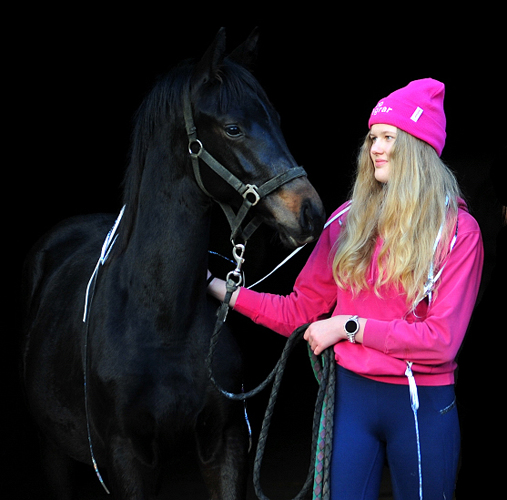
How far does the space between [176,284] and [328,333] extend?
1.62ft

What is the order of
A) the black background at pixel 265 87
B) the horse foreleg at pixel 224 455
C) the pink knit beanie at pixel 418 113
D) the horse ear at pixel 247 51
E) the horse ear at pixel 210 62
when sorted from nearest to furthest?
the pink knit beanie at pixel 418 113 < the horse ear at pixel 210 62 < the horse foreleg at pixel 224 455 < the horse ear at pixel 247 51 < the black background at pixel 265 87


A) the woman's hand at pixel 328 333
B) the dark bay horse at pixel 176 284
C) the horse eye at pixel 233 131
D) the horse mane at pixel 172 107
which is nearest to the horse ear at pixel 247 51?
the dark bay horse at pixel 176 284

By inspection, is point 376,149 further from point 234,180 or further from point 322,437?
point 322,437

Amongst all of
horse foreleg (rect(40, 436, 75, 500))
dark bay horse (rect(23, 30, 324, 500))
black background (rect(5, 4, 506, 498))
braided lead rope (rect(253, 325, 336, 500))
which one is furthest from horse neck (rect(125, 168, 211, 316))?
black background (rect(5, 4, 506, 498))

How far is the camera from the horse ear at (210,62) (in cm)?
201

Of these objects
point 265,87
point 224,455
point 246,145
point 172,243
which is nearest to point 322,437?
point 224,455

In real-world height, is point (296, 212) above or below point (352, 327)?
above

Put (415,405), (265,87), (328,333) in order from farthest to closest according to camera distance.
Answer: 1. (265,87)
2. (328,333)
3. (415,405)

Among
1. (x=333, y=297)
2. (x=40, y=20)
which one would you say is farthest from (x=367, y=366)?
(x=40, y=20)

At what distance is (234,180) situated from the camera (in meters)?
1.98

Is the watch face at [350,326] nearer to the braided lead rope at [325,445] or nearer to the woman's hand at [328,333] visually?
the woman's hand at [328,333]

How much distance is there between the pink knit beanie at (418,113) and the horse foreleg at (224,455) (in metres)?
0.93

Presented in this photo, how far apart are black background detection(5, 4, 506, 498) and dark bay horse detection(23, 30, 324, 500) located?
7.36 ft

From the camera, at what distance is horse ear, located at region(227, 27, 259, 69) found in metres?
2.27
